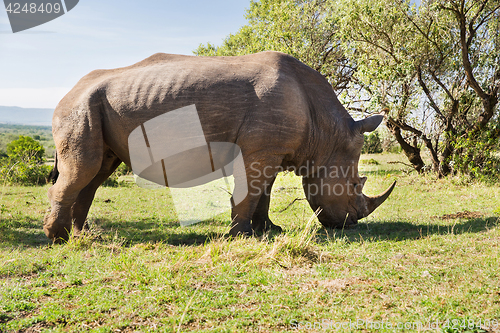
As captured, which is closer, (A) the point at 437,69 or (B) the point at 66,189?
(B) the point at 66,189

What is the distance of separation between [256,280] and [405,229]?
12.1ft

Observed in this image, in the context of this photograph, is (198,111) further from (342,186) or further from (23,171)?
(23,171)

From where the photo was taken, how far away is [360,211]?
693 cm

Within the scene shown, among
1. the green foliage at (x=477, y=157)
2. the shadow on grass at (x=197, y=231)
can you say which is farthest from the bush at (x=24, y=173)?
the green foliage at (x=477, y=157)

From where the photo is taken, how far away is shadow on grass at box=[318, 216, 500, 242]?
626 cm

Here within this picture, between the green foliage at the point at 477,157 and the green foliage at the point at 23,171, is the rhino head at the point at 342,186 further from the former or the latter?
the green foliage at the point at 23,171

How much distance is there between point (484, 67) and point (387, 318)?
38.6ft

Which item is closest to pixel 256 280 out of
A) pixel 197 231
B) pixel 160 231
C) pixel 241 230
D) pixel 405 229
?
pixel 241 230

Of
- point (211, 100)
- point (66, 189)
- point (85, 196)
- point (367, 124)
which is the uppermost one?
point (211, 100)

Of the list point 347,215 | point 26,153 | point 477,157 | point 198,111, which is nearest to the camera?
point 198,111

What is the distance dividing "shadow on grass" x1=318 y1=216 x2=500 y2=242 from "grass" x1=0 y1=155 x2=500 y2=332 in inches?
1.0

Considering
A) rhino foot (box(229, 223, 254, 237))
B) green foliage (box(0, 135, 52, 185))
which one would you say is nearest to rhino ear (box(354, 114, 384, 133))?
rhino foot (box(229, 223, 254, 237))

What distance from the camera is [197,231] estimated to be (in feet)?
23.9

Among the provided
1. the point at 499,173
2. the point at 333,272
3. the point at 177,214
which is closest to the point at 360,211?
the point at 333,272
